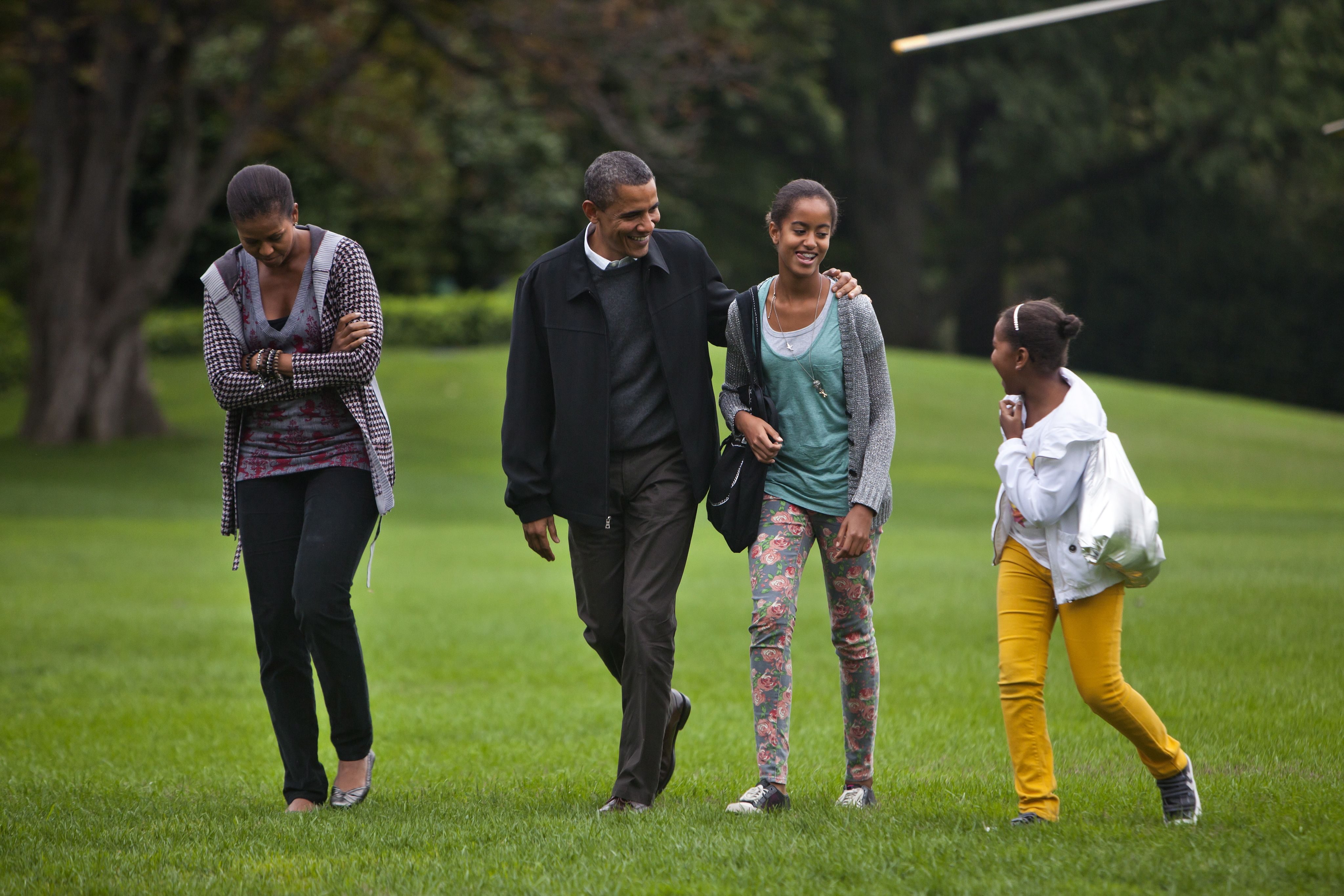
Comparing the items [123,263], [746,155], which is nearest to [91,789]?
[123,263]

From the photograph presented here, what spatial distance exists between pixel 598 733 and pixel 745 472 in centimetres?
278

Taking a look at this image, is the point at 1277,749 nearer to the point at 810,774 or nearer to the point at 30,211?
the point at 810,774

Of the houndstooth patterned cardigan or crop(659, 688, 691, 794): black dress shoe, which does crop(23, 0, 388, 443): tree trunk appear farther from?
crop(659, 688, 691, 794): black dress shoe

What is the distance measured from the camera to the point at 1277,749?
5.89m

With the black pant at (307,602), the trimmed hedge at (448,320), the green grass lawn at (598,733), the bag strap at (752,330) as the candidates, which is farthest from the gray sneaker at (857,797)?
the trimmed hedge at (448,320)

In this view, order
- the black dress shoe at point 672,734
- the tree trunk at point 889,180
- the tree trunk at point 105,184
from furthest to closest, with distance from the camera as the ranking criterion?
1. the tree trunk at point 889,180
2. the tree trunk at point 105,184
3. the black dress shoe at point 672,734

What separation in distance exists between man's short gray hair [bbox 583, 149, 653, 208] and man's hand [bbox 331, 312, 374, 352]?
0.93 metres

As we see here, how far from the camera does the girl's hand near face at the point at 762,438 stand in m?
4.92

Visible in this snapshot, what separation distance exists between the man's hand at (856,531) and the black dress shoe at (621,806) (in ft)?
3.69

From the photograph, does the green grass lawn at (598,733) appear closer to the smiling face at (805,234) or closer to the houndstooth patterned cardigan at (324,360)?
the houndstooth patterned cardigan at (324,360)

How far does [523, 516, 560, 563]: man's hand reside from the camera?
5.11 m

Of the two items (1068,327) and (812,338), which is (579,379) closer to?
(812,338)

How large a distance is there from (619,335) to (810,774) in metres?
2.03

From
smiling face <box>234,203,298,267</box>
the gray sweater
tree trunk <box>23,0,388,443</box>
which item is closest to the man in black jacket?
the gray sweater
